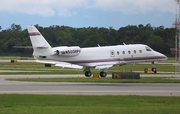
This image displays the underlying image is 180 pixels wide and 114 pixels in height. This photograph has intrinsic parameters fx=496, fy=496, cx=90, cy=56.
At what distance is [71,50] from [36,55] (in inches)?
134

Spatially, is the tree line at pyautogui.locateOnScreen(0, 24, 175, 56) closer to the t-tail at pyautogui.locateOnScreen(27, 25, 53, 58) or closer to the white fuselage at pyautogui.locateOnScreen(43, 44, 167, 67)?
the white fuselage at pyautogui.locateOnScreen(43, 44, 167, 67)

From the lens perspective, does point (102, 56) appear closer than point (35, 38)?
No

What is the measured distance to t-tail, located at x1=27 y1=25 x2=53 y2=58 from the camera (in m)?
44.3

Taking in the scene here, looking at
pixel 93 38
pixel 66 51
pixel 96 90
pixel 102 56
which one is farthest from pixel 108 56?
pixel 93 38
